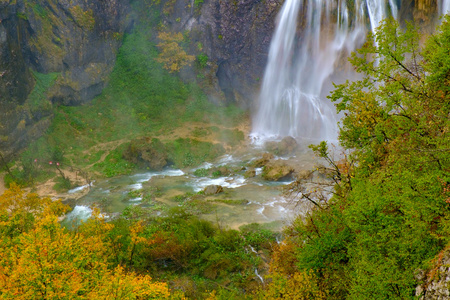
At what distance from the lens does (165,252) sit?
1556 cm

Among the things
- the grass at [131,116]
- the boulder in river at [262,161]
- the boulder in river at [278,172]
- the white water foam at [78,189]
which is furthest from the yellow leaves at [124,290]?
the grass at [131,116]

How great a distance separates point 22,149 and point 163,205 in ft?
50.6

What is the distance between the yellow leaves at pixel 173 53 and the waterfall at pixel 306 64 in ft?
32.4

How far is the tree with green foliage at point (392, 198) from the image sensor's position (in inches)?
257

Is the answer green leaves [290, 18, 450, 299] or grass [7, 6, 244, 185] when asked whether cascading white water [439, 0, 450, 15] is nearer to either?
green leaves [290, 18, 450, 299]

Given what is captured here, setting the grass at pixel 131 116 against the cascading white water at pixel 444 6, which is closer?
the cascading white water at pixel 444 6

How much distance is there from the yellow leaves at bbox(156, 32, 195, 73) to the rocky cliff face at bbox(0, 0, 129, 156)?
609cm

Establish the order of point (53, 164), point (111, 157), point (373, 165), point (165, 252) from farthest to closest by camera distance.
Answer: point (111, 157), point (53, 164), point (165, 252), point (373, 165)

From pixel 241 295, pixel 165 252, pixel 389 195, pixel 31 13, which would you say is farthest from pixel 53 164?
pixel 389 195

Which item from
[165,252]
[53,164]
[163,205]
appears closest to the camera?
[165,252]

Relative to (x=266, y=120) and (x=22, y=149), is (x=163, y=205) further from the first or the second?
(x=266, y=120)

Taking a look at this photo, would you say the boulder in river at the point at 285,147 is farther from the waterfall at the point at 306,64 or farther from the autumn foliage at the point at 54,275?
the autumn foliage at the point at 54,275

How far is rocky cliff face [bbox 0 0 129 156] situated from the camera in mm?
27547

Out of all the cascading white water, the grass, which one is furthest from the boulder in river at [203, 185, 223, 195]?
the cascading white water
